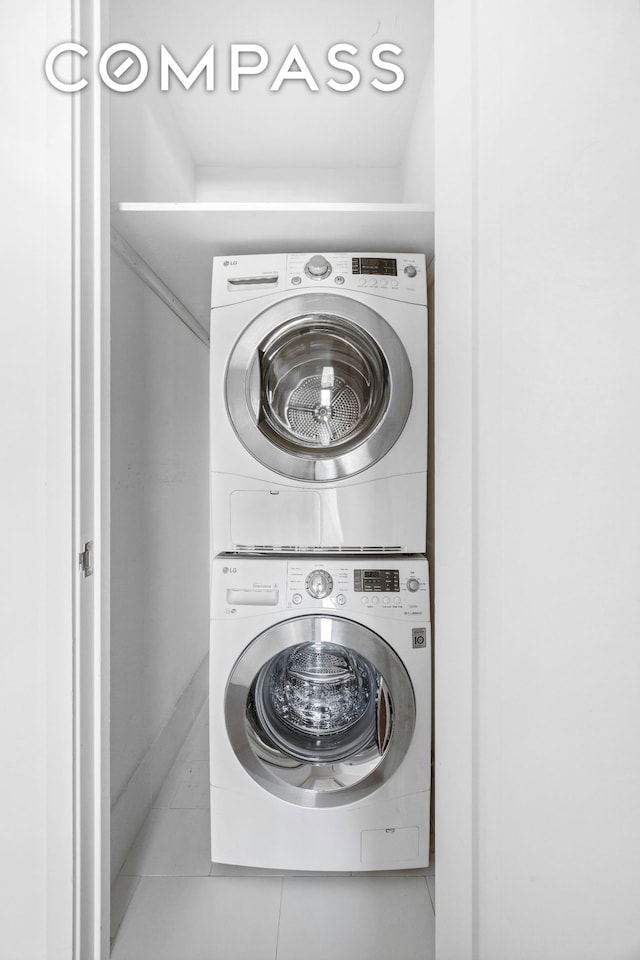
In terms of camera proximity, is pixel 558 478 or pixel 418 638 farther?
pixel 418 638

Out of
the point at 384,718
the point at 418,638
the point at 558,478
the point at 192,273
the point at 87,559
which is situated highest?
the point at 192,273

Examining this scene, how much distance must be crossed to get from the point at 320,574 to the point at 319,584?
3 cm

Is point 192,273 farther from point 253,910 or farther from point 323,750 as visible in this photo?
point 253,910

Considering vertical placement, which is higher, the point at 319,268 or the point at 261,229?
the point at 261,229

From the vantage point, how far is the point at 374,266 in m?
1.47

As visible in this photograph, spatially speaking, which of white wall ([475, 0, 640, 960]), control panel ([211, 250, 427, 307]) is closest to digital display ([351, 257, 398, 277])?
control panel ([211, 250, 427, 307])

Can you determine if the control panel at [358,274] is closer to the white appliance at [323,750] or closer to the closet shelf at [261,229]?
the closet shelf at [261,229]

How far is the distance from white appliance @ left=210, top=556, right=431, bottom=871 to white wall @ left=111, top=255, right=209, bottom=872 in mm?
274

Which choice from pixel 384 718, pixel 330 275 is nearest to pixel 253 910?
pixel 384 718

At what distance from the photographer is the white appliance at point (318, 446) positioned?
4.74ft

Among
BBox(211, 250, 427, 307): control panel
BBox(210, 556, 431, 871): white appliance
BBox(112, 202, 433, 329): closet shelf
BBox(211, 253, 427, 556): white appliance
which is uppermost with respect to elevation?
BBox(112, 202, 433, 329): closet shelf

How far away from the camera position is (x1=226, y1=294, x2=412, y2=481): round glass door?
144 cm

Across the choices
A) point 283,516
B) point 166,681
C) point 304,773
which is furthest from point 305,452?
point 166,681

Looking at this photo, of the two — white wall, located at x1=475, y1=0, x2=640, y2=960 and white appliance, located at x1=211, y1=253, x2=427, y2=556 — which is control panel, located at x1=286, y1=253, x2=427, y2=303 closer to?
white appliance, located at x1=211, y1=253, x2=427, y2=556
